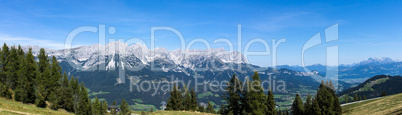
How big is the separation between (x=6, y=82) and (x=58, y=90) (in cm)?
1471

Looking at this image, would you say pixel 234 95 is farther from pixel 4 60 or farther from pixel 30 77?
pixel 4 60

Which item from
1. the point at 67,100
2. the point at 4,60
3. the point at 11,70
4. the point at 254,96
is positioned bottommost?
the point at 67,100

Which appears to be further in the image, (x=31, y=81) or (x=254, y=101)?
(x=31, y=81)

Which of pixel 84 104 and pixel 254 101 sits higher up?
pixel 254 101

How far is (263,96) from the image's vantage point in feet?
176

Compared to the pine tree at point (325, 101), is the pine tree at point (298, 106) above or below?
below

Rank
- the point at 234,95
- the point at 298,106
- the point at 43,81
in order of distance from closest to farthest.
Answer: the point at 234,95, the point at 43,81, the point at 298,106

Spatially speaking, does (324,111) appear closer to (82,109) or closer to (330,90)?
(330,90)

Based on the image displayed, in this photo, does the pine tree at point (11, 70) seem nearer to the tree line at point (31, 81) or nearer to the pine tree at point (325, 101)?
the tree line at point (31, 81)

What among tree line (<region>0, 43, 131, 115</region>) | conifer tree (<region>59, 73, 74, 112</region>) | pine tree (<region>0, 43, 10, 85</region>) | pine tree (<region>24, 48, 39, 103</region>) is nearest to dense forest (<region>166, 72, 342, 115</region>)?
conifer tree (<region>59, 73, 74, 112</region>)

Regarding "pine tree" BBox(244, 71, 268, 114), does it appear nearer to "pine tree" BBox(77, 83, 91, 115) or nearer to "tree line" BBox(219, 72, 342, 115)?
"tree line" BBox(219, 72, 342, 115)

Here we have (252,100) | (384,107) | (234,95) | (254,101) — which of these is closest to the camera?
(254,101)

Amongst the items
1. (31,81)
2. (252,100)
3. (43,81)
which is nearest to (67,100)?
(43,81)

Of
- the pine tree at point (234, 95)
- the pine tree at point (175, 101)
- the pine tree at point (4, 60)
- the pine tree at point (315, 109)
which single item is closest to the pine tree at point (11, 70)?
the pine tree at point (4, 60)
